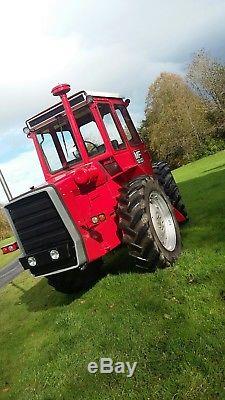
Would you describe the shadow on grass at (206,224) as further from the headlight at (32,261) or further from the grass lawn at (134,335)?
the headlight at (32,261)

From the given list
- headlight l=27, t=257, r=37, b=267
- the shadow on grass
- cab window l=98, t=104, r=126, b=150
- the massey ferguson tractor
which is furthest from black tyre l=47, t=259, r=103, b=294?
cab window l=98, t=104, r=126, b=150

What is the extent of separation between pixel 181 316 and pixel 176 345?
63 cm

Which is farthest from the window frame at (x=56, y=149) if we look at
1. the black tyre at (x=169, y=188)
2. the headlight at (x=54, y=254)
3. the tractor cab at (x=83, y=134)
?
the black tyre at (x=169, y=188)

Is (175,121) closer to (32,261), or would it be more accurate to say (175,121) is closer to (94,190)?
(94,190)

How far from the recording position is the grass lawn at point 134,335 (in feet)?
14.8

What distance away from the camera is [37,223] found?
22.2ft

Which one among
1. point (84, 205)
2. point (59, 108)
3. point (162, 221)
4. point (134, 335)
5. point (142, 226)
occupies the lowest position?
point (134, 335)

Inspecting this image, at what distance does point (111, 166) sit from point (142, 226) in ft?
4.44

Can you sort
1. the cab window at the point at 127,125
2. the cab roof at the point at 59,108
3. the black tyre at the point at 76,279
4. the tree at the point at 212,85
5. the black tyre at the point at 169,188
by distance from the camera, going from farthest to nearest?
the tree at the point at 212,85 → the black tyre at the point at 169,188 → the cab window at the point at 127,125 → the black tyre at the point at 76,279 → the cab roof at the point at 59,108

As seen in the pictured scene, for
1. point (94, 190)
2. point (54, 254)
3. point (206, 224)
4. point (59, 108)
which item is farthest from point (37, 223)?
point (206, 224)

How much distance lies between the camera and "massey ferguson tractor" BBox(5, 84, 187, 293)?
21.5ft

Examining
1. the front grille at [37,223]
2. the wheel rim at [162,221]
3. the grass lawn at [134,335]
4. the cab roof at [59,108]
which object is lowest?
the grass lawn at [134,335]

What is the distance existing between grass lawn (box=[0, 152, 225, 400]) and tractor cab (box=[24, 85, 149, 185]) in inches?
82.8

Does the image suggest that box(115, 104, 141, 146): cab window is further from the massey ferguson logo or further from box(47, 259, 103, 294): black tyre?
box(47, 259, 103, 294): black tyre
